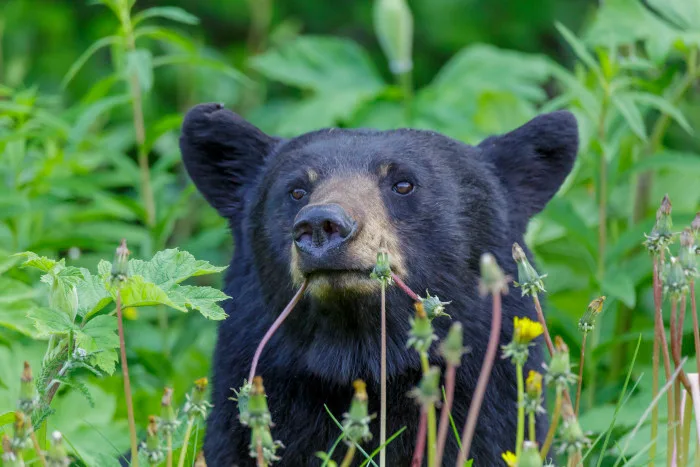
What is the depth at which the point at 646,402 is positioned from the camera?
4.00m

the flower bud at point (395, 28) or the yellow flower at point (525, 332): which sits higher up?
the flower bud at point (395, 28)

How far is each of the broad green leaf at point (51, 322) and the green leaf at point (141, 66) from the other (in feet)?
6.63

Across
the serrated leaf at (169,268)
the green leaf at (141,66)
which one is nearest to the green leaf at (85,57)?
the green leaf at (141,66)

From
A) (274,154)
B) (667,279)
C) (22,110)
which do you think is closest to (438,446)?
(667,279)

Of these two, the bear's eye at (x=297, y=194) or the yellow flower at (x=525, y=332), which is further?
the bear's eye at (x=297, y=194)

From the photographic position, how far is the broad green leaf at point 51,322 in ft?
7.72

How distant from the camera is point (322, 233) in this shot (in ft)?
9.27

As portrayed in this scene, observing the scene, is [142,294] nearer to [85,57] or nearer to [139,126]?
[85,57]

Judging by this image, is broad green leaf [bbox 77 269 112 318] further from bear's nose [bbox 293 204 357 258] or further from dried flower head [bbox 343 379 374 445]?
dried flower head [bbox 343 379 374 445]

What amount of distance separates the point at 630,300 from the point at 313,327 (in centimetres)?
148

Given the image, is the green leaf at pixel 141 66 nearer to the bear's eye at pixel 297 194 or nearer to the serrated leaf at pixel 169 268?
the bear's eye at pixel 297 194

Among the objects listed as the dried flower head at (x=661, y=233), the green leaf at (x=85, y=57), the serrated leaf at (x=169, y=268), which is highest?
the green leaf at (x=85, y=57)

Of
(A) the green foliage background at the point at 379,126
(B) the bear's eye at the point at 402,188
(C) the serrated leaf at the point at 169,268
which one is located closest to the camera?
(C) the serrated leaf at the point at 169,268

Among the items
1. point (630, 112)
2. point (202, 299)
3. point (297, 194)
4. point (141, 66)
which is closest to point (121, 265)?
point (202, 299)
